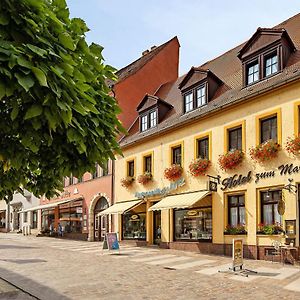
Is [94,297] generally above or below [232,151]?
below

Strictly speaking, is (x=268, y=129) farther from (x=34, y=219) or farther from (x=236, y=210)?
(x=34, y=219)

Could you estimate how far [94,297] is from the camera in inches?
380

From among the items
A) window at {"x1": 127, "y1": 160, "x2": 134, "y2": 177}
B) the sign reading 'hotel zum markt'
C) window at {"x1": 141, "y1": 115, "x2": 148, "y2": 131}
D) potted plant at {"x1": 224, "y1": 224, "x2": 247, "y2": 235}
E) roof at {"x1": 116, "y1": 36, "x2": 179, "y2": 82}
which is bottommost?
potted plant at {"x1": 224, "y1": 224, "x2": 247, "y2": 235}

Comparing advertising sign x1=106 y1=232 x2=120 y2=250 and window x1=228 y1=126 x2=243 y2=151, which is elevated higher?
window x1=228 y1=126 x2=243 y2=151

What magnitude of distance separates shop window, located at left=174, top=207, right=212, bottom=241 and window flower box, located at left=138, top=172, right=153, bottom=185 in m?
A: 2.74

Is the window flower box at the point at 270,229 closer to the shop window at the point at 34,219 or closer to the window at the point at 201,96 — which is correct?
the window at the point at 201,96

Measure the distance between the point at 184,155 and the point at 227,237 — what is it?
16.8 feet

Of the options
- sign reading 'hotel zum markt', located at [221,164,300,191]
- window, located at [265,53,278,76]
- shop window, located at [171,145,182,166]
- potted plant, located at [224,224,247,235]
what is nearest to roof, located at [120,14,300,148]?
window, located at [265,53,278,76]

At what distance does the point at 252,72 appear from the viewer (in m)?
19.5

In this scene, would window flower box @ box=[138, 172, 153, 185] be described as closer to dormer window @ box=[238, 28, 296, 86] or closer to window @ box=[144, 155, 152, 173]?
window @ box=[144, 155, 152, 173]

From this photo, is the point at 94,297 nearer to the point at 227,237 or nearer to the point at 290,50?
the point at 227,237

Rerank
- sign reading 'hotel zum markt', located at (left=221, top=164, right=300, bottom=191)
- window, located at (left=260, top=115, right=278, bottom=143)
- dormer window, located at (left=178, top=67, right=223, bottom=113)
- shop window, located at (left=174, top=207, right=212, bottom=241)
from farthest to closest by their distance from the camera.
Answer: dormer window, located at (left=178, top=67, right=223, bottom=113) → shop window, located at (left=174, top=207, right=212, bottom=241) → window, located at (left=260, top=115, right=278, bottom=143) → sign reading 'hotel zum markt', located at (left=221, top=164, right=300, bottom=191)

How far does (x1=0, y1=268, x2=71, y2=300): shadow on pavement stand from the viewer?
9812 mm

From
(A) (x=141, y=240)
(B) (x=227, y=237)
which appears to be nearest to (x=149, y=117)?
(A) (x=141, y=240)
